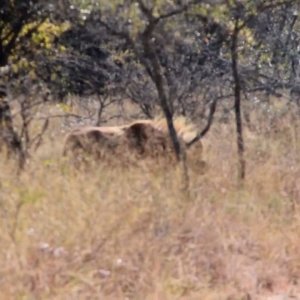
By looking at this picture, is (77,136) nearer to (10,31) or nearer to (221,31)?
(10,31)

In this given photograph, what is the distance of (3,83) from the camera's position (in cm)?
766

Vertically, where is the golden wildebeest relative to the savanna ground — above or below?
above

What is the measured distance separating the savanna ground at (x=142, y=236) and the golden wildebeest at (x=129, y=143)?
538 millimetres

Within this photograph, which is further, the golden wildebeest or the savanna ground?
the golden wildebeest

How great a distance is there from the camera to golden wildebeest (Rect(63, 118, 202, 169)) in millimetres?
7891

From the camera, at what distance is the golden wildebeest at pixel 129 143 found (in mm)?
7891

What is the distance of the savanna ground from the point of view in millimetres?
5117

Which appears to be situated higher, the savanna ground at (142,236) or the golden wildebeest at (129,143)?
the golden wildebeest at (129,143)

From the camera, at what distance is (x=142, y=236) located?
5.62m

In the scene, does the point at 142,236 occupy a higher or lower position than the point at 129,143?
lower

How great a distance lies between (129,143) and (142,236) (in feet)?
8.61

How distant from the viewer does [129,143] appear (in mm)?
8172

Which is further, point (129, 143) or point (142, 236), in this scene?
point (129, 143)

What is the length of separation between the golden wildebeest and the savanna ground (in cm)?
54
